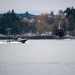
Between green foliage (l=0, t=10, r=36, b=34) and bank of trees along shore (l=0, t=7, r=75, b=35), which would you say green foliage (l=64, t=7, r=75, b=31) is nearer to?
bank of trees along shore (l=0, t=7, r=75, b=35)

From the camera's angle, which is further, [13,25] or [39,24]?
[39,24]

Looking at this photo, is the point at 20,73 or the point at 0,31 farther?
the point at 0,31

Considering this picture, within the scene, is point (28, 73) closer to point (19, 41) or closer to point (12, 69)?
point (12, 69)

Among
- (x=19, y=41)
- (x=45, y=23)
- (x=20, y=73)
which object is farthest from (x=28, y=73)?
(x=45, y=23)

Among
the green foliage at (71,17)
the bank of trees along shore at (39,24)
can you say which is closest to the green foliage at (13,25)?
the bank of trees along shore at (39,24)

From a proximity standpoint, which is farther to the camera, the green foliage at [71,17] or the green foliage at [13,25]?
the green foliage at [13,25]

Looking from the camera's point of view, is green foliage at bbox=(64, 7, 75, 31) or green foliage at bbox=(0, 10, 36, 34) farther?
green foliage at bbox=(0, 10, 36, 34)

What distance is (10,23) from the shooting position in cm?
18100

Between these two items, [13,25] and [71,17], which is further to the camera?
[71,17]

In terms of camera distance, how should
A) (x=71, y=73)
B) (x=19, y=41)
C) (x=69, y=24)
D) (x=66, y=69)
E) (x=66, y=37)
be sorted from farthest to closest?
1. (x=69, y=24)
2. (x=66, y=37)
3. (x=19, y=41)
4. (x=66, y=69)
5. (x=71, y=73)

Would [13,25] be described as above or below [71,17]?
below

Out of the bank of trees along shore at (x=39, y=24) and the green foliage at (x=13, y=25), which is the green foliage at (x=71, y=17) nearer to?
the bank of trees along shore at (x=39, y=24)

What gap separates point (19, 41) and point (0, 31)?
73107mm

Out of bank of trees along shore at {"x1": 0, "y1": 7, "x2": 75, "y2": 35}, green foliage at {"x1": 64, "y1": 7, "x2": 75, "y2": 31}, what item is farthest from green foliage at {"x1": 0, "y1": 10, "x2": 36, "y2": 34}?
green foliage at {"x1": 64, "y1": 7, "x2": 75, "y2": 31}
